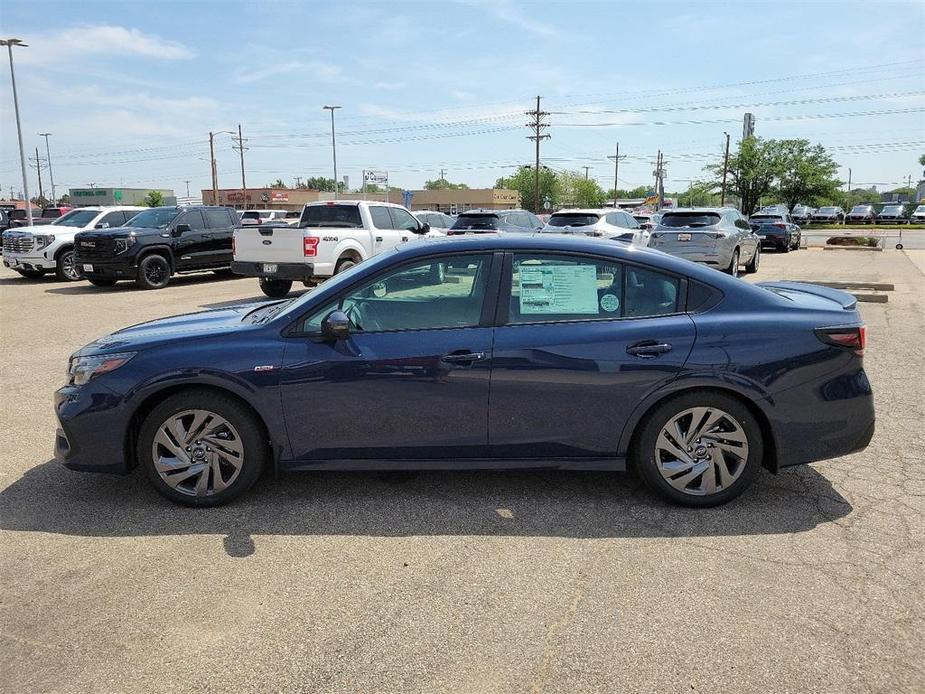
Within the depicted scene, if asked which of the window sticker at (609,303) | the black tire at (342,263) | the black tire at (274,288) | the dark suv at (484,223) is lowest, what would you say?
the black tire at (274,288)

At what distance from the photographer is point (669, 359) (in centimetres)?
390

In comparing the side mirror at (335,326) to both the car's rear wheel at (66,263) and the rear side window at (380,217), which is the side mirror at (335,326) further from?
the car's rear wheel at (66,263)

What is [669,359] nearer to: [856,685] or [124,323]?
[856,685]

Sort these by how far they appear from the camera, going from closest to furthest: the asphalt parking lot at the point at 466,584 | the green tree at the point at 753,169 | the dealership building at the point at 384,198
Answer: the asphalt parking lot at the point at 466,584 → the green tree at the point at 753,169 → the dealership building at the point at 384,198

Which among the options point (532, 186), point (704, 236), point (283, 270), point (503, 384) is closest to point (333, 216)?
point (283, 270)

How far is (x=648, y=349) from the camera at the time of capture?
3.93 meters

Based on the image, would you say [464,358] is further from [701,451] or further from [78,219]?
[78,219]

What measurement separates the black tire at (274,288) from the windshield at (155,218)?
3898mm

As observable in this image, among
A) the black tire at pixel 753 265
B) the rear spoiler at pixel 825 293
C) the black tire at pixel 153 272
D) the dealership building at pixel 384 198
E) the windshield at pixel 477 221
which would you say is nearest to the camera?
the rear spoiler at pixel 825 293

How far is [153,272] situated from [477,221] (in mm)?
7902

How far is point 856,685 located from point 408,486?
2.58m

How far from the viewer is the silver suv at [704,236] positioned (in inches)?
627

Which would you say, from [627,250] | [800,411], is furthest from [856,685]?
[627,250]

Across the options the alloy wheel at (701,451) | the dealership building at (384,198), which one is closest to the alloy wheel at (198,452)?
the alloy wheel at (701,451)
